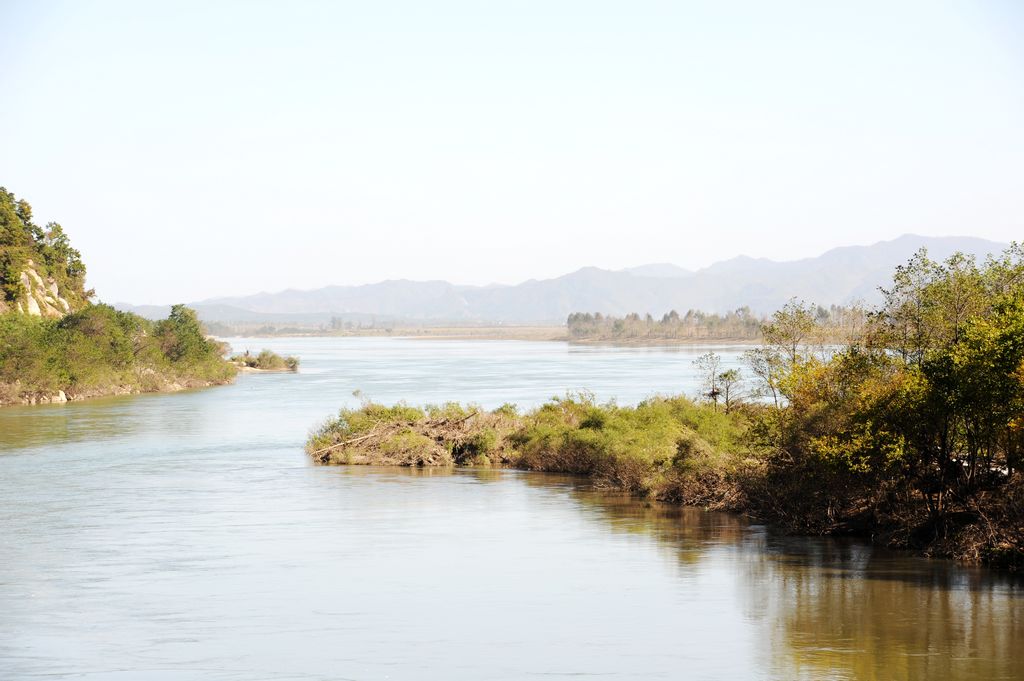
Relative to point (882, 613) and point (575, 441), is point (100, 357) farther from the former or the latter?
point (882, 613)

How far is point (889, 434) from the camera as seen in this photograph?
27703mm

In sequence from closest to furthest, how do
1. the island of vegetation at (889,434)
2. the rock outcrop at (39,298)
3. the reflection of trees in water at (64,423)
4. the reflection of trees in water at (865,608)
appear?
the reflection of trees in water at (865,608) < the island of vegetation at (889,434) < the reflection of trees in water at (64,423) < the rock outcrop at (39,298)

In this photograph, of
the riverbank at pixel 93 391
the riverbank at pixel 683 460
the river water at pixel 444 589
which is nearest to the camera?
the river water at pixel 444 589

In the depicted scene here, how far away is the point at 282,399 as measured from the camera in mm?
90000

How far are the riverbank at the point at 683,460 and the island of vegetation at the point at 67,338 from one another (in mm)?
41620

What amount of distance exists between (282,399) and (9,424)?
25.1 m

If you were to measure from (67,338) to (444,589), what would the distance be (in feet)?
235

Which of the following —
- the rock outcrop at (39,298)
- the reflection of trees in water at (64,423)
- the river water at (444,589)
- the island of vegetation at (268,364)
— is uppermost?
the rock outcrop at (39,298)

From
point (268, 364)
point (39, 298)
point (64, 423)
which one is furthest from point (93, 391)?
point (268, 364)

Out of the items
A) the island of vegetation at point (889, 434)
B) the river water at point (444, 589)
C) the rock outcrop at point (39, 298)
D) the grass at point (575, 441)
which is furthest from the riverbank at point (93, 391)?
the island of vegetation at point (889, 434)

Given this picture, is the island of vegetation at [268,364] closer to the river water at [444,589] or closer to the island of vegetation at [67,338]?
the island of vegetation at [67,338]

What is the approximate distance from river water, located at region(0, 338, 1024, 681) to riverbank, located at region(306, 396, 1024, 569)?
916 mm

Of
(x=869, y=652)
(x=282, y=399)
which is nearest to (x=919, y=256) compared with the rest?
(x=869, y=652)

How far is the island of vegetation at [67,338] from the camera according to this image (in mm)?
84688
